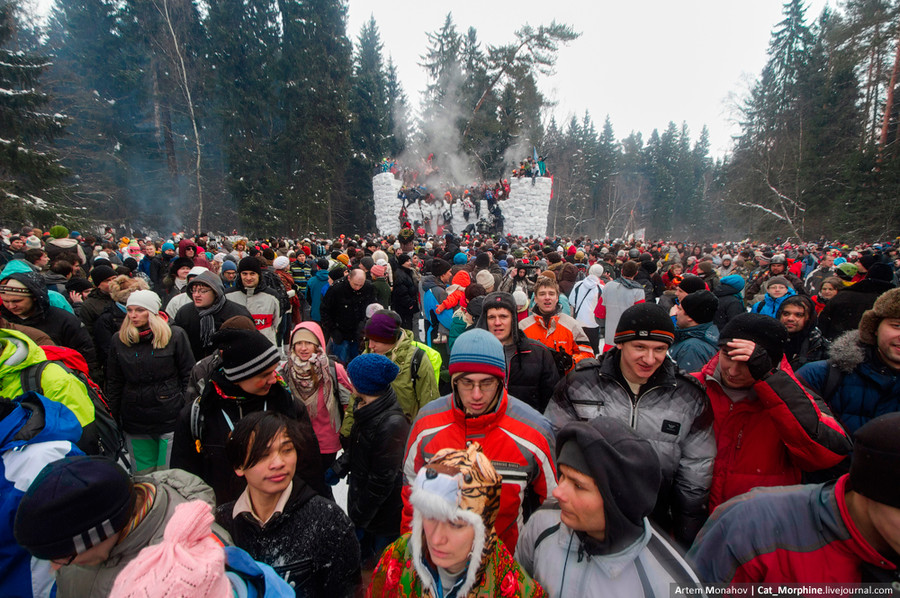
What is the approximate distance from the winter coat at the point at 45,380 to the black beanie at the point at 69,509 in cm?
124

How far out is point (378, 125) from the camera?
3017 cm

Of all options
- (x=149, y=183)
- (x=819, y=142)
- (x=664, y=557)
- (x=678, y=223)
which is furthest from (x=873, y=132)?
(x=149, y=183)

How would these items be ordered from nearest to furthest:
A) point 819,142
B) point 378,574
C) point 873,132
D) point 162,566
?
point 162,566 → point 378,574 → point 873,132 → point 819,142

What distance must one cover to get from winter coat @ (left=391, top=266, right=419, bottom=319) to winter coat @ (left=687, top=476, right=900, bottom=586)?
5.63m

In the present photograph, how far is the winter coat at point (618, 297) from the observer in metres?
5.36

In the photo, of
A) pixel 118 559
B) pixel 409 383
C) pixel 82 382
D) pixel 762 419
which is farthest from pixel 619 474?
pixel 82 382

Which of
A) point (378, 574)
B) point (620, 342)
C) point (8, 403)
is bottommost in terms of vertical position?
point (378, 574)

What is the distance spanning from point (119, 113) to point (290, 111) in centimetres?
1243

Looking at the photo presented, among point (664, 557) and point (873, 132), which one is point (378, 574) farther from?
Answer: point (873, 132)

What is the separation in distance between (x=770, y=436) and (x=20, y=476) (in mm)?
3287

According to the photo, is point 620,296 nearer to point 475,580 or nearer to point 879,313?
point 879,313

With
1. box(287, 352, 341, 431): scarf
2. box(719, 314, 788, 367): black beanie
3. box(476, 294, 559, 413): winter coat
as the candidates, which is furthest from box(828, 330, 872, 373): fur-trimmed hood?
box(287, 352, 341, 431): scarf

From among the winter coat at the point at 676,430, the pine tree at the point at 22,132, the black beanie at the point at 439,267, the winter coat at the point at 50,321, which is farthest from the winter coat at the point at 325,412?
the pine tree at the point at 22,132

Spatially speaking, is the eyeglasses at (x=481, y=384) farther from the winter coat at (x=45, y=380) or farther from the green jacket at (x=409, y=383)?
the winter coat at (x=45, y=380)
